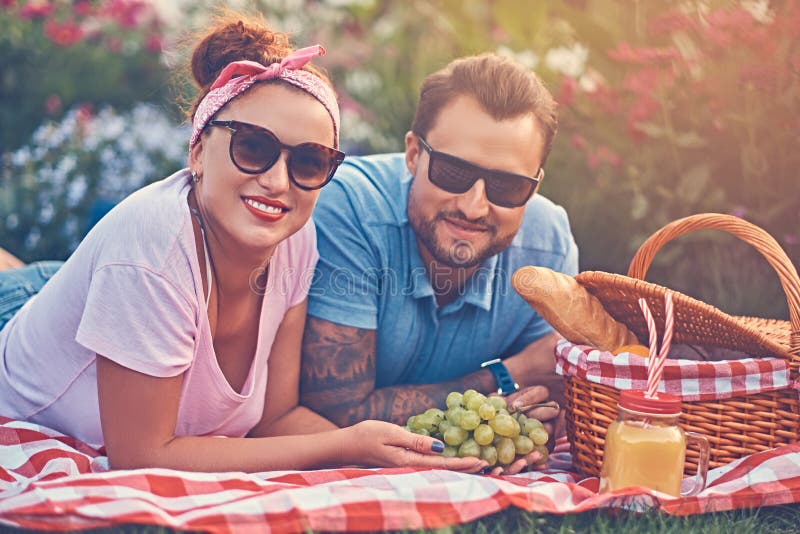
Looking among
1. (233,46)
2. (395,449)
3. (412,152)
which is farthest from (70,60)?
(395,449)

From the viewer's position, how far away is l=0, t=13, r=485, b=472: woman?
7.75 ft

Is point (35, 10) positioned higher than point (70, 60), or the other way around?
point (35, 10)

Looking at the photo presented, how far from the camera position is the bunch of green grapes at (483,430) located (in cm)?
259

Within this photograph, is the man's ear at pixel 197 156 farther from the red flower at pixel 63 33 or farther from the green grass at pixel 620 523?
the red flower at pixel 63 33

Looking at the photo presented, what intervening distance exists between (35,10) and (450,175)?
514cm

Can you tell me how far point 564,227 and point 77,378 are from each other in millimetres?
2076

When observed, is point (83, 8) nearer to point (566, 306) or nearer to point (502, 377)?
point (502, 377)

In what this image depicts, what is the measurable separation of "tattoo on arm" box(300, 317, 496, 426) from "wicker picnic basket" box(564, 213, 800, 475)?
646mm

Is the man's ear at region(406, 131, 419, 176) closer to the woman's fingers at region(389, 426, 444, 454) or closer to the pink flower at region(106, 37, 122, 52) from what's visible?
the woman's fingers at region(389, 426, 444, 454)

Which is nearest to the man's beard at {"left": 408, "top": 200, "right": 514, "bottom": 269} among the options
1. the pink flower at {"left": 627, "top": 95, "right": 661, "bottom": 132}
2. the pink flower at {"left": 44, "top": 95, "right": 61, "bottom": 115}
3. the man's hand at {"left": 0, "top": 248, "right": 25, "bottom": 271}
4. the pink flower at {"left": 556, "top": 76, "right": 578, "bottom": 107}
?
the pink flower at {"left": 627, "top": 95, "right": 661, "bottom": 132}

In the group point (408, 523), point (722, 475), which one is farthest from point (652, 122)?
point (408, 523)

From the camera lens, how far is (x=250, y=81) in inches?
100

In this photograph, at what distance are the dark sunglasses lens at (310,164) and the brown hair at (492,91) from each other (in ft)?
Answer: 2.31

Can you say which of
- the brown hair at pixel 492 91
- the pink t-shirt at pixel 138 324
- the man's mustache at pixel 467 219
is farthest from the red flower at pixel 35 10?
the man's mustache at pixel 467 219
